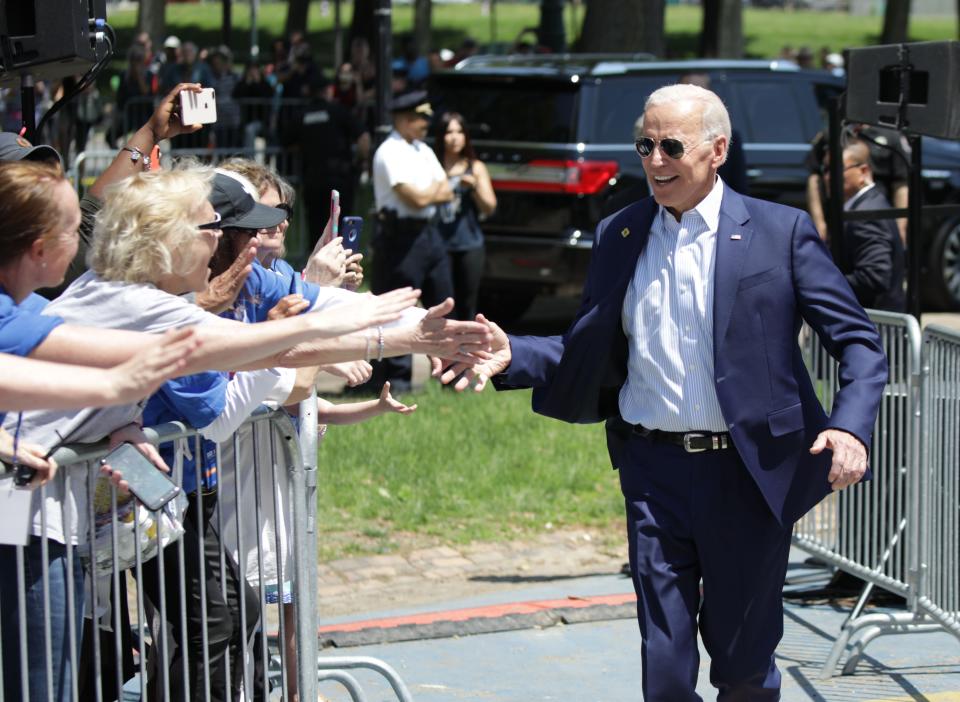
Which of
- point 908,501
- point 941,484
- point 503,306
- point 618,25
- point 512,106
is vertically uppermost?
point 618,25

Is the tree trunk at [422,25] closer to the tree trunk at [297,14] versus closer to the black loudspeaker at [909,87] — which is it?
the tree trunk at [297,14]

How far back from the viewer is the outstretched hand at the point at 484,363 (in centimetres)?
418

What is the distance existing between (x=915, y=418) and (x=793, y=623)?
110 centimetres

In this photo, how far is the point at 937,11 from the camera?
70.9 meters

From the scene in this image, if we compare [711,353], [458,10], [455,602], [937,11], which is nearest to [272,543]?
[711,353]

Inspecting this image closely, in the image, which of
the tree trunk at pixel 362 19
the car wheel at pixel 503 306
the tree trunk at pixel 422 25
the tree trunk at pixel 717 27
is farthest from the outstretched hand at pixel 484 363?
the tree trunk at pixel 422 25

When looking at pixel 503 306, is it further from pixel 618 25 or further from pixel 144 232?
pixel 144 232

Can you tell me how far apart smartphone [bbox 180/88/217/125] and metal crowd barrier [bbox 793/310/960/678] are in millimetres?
2738

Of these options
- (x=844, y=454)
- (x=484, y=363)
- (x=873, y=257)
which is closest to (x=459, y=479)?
(x=873, y=257)

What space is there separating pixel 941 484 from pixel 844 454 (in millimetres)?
1709

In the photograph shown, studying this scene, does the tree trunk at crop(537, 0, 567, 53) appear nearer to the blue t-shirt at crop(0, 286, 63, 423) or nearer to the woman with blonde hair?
the woman with blonde hair

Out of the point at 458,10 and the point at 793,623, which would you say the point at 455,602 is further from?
the point at 458,10

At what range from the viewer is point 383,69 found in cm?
1112

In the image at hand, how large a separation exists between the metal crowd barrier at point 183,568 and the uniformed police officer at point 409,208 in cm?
531
